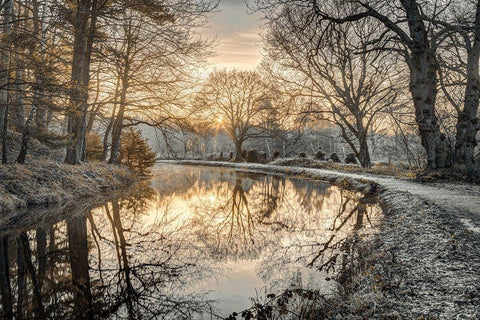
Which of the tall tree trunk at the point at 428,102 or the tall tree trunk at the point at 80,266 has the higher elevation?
the tall tree trunk at the point at 428,102

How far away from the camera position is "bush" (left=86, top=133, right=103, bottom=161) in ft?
59.5

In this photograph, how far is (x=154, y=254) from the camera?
15.4 ft

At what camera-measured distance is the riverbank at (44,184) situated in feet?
23.8

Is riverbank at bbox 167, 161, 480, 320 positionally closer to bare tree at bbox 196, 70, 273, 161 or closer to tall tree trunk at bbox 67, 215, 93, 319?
tall tree trunk at bbox 67, 215, 93, 319

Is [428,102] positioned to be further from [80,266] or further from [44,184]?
[44,184]

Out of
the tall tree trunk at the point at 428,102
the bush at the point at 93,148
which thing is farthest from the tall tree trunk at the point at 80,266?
the bush at the point at 93,148

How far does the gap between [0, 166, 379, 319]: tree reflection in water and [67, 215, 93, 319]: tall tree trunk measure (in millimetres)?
11

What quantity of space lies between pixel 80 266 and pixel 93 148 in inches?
624

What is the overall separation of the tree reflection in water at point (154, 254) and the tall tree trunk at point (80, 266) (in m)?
0.01

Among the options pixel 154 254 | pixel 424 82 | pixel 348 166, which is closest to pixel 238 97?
pixel 348 166

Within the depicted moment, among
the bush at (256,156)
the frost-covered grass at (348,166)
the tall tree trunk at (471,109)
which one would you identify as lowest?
the frost-covered grass at (348,166)

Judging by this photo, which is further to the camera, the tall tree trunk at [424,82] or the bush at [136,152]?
the bush at [136,152]

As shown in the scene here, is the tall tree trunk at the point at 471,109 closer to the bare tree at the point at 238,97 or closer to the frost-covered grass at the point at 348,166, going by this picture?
the frost-covered grass at the point at 348,166

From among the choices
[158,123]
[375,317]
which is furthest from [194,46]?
[375,317]
